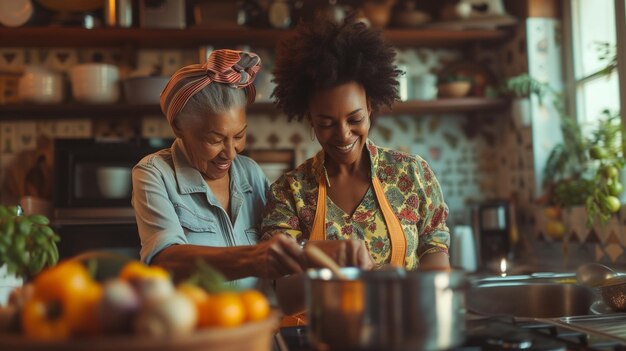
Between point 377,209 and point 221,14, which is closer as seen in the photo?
point 377,209

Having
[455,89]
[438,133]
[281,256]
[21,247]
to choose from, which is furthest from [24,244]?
[438,133]

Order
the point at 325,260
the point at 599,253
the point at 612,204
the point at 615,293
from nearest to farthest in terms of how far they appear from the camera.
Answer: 1. the point at 325,260
2. the point at 615,293
3. the point at 612,204
4. the point at 599,253

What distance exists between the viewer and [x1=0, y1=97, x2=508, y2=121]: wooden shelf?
336 centimetres

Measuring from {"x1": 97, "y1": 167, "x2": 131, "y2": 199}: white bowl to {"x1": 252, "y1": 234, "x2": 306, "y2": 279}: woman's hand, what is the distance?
6.66 feet

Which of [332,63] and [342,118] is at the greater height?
[332,63]

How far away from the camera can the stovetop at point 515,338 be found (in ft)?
3.17

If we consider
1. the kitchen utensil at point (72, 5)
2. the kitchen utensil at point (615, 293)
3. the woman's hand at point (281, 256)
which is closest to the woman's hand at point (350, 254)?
the woman's hand at point (281, 256)

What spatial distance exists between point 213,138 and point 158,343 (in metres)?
0.95

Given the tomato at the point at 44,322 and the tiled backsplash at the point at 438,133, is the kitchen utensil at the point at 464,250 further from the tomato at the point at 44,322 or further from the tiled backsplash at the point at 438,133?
the tomato at the point at 44,322

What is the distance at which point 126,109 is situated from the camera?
3.42 m

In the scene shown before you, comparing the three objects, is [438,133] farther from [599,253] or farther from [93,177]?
[93,177]

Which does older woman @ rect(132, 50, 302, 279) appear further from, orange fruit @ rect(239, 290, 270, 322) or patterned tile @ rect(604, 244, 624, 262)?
patterned tile @ rect(604, 244, 624, 262)

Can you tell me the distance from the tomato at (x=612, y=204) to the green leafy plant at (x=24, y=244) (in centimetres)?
207

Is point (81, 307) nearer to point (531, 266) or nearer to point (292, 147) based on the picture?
point (531, 266)
